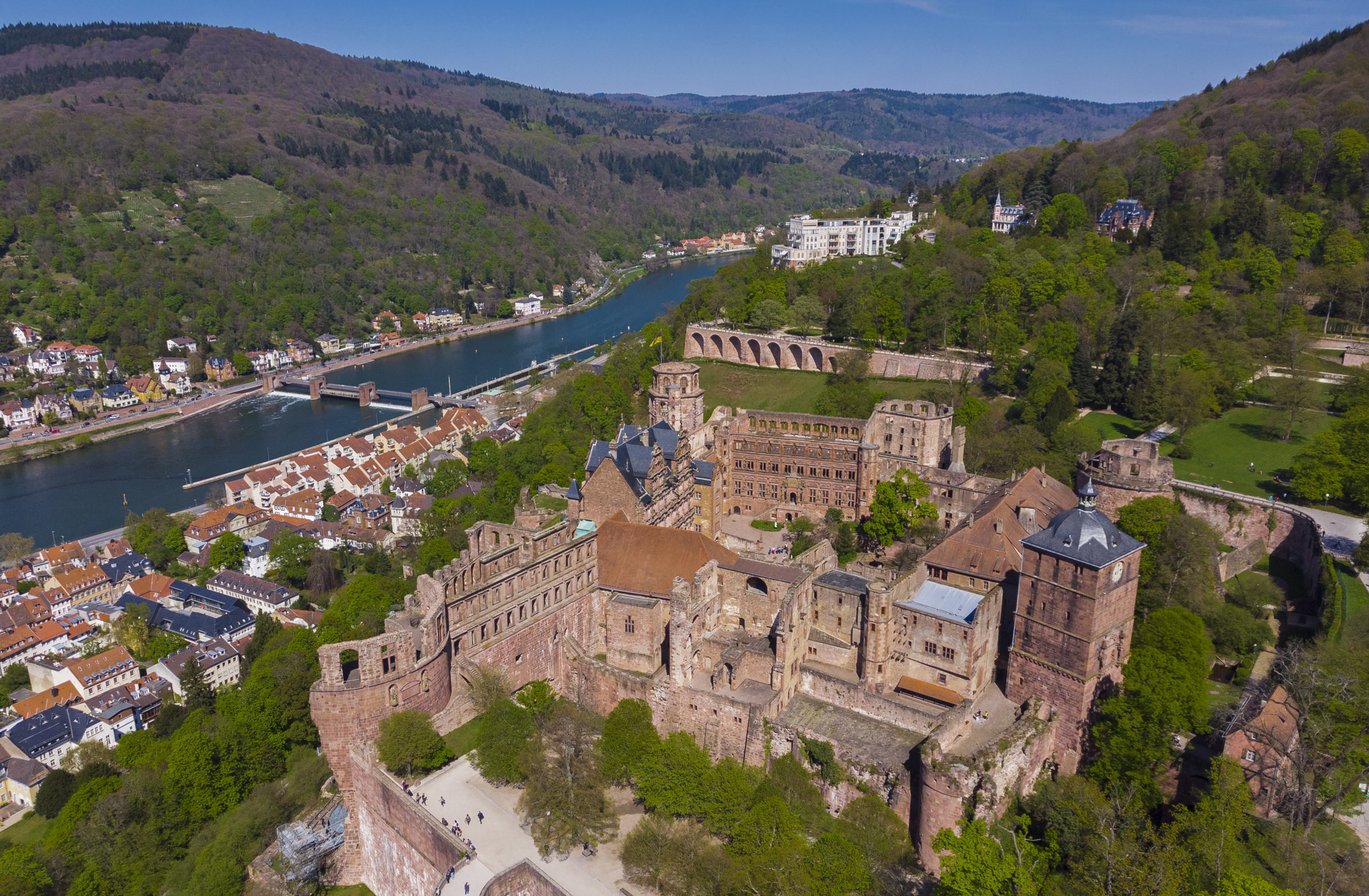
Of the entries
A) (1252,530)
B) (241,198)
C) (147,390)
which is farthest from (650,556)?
(241,198)

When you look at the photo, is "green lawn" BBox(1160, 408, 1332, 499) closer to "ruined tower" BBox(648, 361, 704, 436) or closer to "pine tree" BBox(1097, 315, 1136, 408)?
"pine tree" BBox(1097, 315, 1136, 408)

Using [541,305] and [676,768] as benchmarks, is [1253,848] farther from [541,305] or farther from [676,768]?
[541,305]

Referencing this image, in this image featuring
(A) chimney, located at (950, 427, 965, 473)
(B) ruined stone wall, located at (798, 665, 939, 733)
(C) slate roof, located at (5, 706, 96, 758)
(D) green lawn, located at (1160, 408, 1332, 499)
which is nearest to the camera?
(B) ruined stone wall, located at (798, 665, 939, 733)

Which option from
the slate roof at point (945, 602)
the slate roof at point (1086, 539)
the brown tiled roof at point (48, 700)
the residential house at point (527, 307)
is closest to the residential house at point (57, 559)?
the brown tiled roof at point (48, 700)

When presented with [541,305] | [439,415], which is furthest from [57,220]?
[439,415]

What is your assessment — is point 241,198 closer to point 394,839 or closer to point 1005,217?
point 1005,217

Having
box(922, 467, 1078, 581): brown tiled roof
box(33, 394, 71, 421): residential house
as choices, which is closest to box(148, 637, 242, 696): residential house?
box(922, 467, 1078, 581): brown tiled roof
